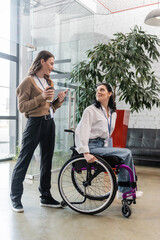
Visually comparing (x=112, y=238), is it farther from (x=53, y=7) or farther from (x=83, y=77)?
(x=53, y=7)

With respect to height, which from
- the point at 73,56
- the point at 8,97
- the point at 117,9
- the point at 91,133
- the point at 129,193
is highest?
the point at 117,9

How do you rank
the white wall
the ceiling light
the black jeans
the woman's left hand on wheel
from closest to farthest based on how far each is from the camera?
the woman's left hand on wheel → the black jeans → the ceiling light → the white wall

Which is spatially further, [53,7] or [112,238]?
[53,7]

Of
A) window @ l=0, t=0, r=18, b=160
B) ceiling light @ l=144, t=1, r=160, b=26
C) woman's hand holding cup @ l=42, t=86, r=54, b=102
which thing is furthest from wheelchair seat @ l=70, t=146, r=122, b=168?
window @ l=0, t=0, r=18, b=160

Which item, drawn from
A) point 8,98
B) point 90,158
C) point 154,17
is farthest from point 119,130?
point 8,98

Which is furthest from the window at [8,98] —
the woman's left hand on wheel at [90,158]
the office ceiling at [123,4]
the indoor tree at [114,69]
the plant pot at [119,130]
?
the woman's left hand on wheel at [90,158]

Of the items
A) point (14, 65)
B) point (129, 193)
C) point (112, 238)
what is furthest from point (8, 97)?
point (112, 238)

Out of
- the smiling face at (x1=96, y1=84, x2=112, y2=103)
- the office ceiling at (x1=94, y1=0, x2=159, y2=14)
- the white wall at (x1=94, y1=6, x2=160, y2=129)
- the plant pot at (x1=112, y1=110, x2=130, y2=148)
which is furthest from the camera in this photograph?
the white wall at (x1=94, y1=6, x2=160, y2=129)

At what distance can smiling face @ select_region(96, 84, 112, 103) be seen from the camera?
7.74 feet

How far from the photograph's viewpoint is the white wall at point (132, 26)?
5152mm

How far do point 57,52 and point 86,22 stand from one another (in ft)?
2.08

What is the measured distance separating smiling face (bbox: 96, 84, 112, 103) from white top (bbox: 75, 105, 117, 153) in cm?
11

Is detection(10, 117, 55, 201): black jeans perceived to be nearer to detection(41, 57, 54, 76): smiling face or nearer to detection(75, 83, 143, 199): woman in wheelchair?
detection(75, 83, 143, 199): woman in wheelchair

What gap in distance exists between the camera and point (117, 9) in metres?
5.19
